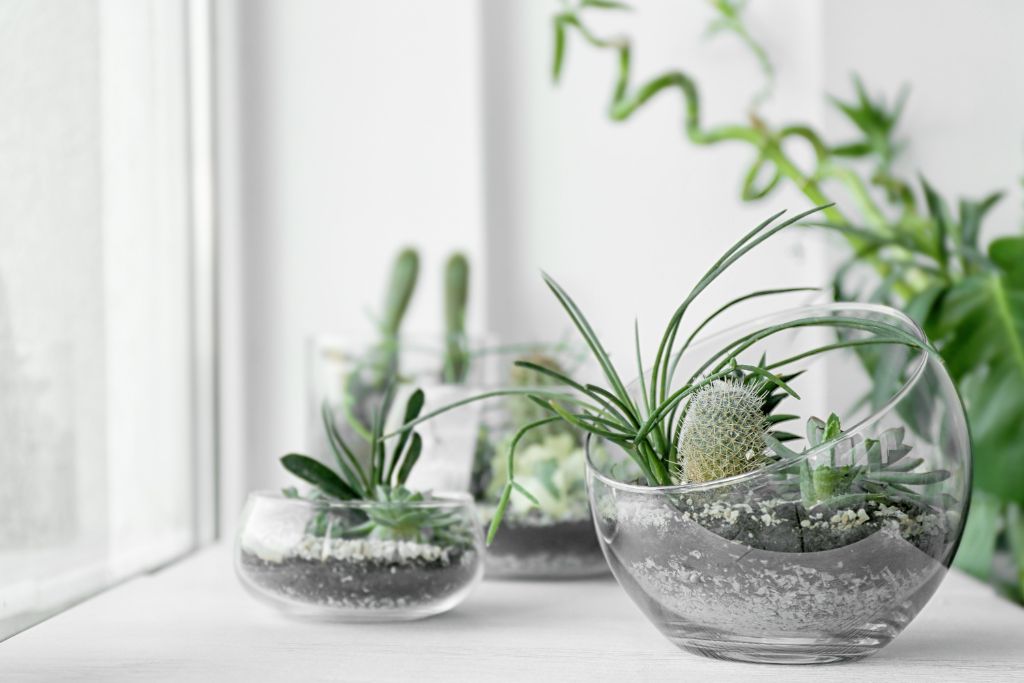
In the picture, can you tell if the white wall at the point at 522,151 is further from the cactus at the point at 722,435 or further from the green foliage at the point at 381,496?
the cactus at the point at 722,435

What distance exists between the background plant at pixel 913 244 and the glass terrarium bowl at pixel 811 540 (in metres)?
0.26

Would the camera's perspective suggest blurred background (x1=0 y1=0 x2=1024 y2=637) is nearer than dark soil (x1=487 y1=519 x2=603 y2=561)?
No

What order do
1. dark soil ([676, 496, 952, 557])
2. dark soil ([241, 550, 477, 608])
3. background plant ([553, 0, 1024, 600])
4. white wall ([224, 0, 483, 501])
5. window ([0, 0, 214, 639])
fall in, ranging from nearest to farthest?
dark soil ([676, 496, 952, 557]), dark soil ([241, 550, 477, 608]), window ([0, 0, 214, 639]), background plant ([553, 0, 1024, 600]), white wall ([224, 0, 483, 501])

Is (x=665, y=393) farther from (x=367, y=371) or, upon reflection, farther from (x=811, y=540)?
(x=367, y=371)

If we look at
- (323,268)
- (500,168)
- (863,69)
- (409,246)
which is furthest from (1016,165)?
(323,268)

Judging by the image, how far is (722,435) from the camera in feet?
1.53

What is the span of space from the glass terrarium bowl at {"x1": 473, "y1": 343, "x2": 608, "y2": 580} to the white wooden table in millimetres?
61

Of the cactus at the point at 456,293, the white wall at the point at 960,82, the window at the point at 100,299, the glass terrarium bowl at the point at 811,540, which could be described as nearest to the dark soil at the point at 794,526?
the glass terrarium bowl at the point at 811,540

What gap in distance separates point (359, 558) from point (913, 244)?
79cm

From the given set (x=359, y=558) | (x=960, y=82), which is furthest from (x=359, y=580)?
(x=960, y=82)

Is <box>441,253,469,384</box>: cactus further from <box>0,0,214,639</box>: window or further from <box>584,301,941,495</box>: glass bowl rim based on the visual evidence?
<box>584,301,941,495</box>: glass bowl rim

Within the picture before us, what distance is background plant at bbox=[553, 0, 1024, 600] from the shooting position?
92 cm

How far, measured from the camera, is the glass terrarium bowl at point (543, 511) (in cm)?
75

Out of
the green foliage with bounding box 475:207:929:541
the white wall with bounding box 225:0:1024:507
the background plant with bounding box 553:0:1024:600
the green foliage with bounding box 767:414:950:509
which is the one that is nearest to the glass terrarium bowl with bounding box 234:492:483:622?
the green foliage with bounding box 475:207:929:541
